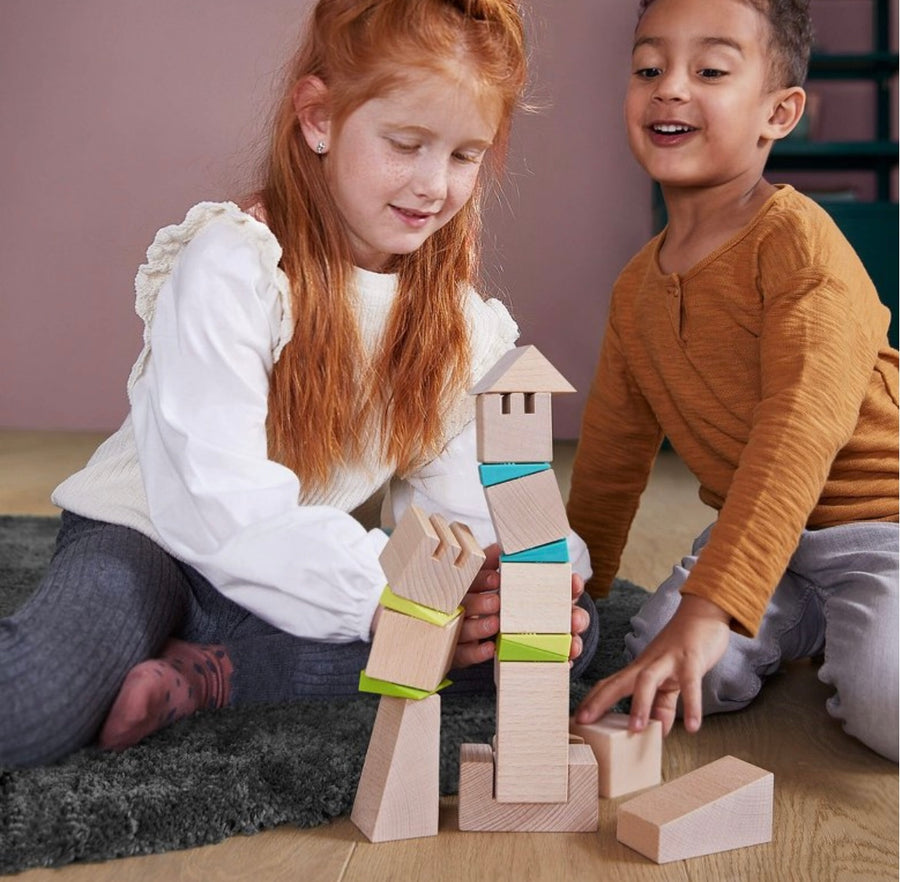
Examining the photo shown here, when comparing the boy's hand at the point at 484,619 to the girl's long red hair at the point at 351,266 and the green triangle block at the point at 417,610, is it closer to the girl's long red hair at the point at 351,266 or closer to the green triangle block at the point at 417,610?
the green triangle block at the point at 417,610

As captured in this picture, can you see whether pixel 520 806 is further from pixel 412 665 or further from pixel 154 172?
pixel 154 172

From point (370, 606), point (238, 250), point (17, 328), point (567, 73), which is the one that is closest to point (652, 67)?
point (238, 250)

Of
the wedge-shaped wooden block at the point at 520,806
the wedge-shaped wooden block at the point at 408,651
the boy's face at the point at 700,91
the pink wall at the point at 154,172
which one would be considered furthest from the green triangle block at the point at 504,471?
the pink wall at the point at 154,172

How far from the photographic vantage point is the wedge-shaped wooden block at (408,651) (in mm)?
833

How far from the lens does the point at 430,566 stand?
833 millimetres

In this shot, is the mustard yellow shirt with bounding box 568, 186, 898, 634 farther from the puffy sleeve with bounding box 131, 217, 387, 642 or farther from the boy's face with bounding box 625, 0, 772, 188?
the puffy sleeve with bounding box 131, 217, 387, 642

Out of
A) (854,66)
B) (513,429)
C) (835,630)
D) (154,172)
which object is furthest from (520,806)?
(154,172)

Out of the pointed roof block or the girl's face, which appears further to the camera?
the girl's face

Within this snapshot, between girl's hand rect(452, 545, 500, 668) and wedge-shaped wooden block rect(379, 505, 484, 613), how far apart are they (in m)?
0.05

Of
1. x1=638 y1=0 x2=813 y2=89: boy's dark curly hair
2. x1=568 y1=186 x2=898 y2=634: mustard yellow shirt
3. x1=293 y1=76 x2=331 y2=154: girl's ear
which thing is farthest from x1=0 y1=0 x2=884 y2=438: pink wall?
x1=293 y1=76 x2=331 y2=154: girl's ear

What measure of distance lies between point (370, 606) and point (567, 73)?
2870mm

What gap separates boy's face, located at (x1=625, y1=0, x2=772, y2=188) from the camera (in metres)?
1.19

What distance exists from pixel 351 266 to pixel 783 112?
1.59 ft

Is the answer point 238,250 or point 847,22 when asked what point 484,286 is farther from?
point 847,22
